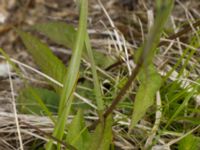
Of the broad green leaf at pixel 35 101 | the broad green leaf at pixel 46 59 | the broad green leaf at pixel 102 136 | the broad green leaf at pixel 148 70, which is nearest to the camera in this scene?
the broad green leaf at pixel 148 70

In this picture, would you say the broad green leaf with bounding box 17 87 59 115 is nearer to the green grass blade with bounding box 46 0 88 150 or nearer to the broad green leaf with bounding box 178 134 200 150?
the green grass blade with bounding box 46 0 88 150

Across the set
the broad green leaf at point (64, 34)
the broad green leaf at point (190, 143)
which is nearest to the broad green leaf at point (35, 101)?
the broad green leaf at point (64, 34)

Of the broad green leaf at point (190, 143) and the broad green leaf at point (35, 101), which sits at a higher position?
the broad green leaf at point (190, 143)

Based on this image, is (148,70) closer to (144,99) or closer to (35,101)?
(144,99)

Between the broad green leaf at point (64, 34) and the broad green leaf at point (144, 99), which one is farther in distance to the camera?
the broad green leaf at point (64, 34)

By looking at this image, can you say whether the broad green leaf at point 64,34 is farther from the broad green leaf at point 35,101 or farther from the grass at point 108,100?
the broad green leaf at point 35,101

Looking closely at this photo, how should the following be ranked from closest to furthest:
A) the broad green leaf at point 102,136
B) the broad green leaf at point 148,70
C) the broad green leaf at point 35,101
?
the broad green leaf at point 148,70 < the broad green leaf at point 102,136 < the broad green leaf at point 35,101

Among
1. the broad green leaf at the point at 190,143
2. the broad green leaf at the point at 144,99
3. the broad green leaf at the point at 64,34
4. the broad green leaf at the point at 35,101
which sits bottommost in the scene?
the broad green leaf at the point at 35,101

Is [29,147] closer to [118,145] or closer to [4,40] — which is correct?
[118,145]
